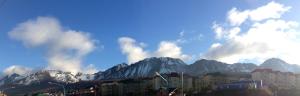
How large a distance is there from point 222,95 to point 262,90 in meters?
16.0

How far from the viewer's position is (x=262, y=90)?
198 metres

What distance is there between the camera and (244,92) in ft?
654

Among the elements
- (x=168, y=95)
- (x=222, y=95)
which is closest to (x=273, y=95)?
(x=222, y=95)

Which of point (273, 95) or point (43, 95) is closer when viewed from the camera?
point (43, 95)

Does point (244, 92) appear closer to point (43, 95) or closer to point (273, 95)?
point (273, 95)

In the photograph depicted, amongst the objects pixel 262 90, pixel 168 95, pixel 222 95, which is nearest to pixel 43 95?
pixel 222 95

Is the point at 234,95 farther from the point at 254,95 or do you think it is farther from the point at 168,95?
the point at 168,95

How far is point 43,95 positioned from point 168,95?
115 metres

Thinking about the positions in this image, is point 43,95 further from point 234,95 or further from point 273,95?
point 273,95

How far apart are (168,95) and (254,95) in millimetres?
129832

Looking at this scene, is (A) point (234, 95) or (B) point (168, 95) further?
(A) point (234, 95)

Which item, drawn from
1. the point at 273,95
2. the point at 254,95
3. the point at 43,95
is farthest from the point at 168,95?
the point at 273,95

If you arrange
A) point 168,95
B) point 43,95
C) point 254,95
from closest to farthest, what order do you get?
1. point 168,95
2. point 43,95
3. point 254,95

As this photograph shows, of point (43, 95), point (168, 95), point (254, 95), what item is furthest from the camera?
point (254, 95)
